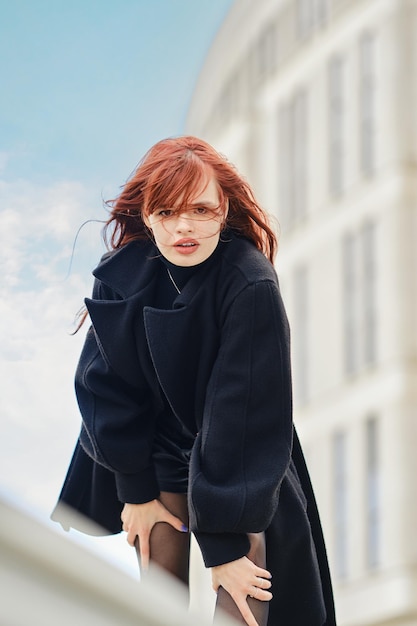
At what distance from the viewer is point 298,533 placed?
5.13 feet

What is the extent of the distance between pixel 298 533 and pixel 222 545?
0.14 meters

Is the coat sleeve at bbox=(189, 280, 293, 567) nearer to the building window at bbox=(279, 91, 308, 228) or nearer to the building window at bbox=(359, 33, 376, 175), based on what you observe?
the building window at bbox=(359, 33, 376, 175)

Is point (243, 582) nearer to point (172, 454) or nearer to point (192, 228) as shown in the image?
point (172, 454)

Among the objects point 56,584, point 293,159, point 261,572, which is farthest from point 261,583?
point 293,159

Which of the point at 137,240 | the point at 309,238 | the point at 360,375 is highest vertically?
the point at 137,240

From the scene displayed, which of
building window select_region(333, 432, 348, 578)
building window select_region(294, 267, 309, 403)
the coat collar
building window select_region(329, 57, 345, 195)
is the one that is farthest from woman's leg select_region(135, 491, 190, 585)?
building window select_region(329, 57, 345, 195)

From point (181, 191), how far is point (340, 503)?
1872 cm

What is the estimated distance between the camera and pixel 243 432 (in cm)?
148

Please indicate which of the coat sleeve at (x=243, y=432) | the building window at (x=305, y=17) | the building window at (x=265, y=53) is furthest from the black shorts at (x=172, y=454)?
the building window at (x=265, y=53)

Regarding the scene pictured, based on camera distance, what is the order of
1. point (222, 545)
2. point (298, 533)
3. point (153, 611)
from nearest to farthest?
point (153, 611), point (222, 545), point (298, 533)

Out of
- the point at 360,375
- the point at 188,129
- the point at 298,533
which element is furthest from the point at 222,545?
the point at 188,129

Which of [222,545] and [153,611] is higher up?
[153,611]

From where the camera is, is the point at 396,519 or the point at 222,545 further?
the point at 396,519

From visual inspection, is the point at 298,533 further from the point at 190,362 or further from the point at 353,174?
the point at 353,174
